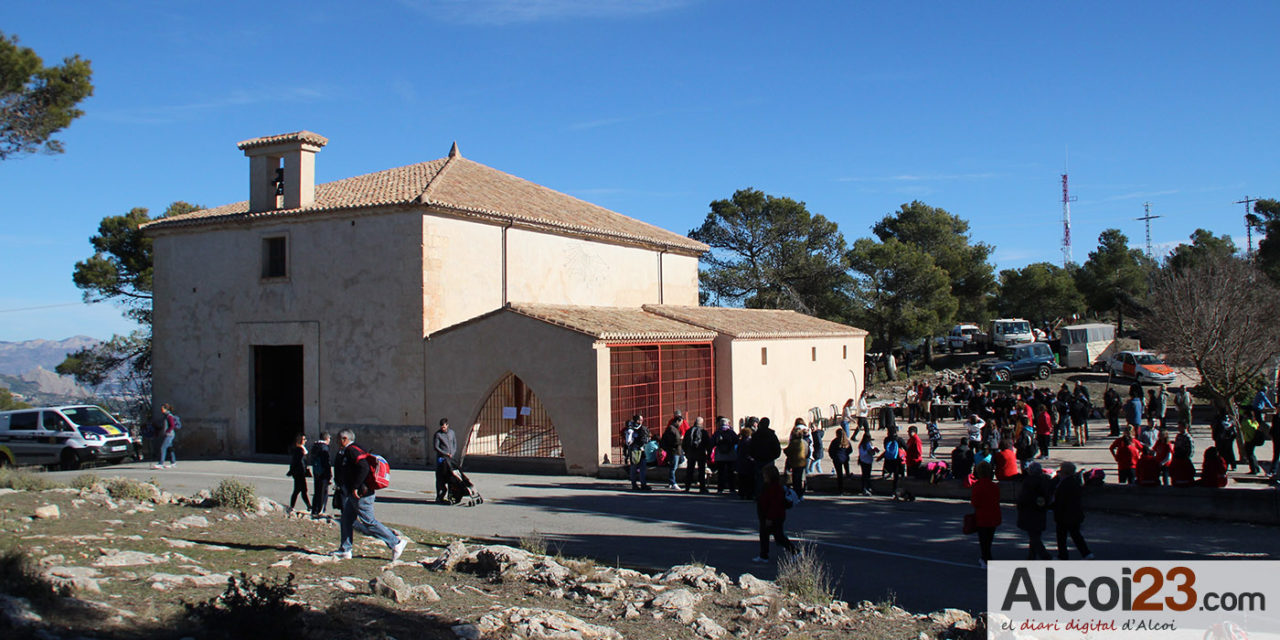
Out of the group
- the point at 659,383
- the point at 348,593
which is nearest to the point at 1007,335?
the point at 659,383

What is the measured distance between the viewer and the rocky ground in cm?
644

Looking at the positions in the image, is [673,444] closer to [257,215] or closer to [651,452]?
[651,452]

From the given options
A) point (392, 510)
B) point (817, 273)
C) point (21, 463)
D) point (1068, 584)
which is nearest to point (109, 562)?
point (392, 510)

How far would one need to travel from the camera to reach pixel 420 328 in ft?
69.3

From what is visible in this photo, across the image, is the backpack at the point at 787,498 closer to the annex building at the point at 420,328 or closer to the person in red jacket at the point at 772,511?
the person in red jacket at the point at 772,511

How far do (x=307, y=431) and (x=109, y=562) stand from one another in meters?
14.7

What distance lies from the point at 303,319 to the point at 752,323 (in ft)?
44.4

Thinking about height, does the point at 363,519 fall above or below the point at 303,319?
below


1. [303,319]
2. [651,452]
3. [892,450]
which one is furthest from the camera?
[303,319]

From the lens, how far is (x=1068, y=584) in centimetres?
860

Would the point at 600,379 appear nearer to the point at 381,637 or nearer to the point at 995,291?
the point at 381,637

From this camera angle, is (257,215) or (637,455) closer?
(637,455)

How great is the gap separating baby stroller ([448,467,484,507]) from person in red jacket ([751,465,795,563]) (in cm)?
604

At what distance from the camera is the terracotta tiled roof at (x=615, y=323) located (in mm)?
19906
